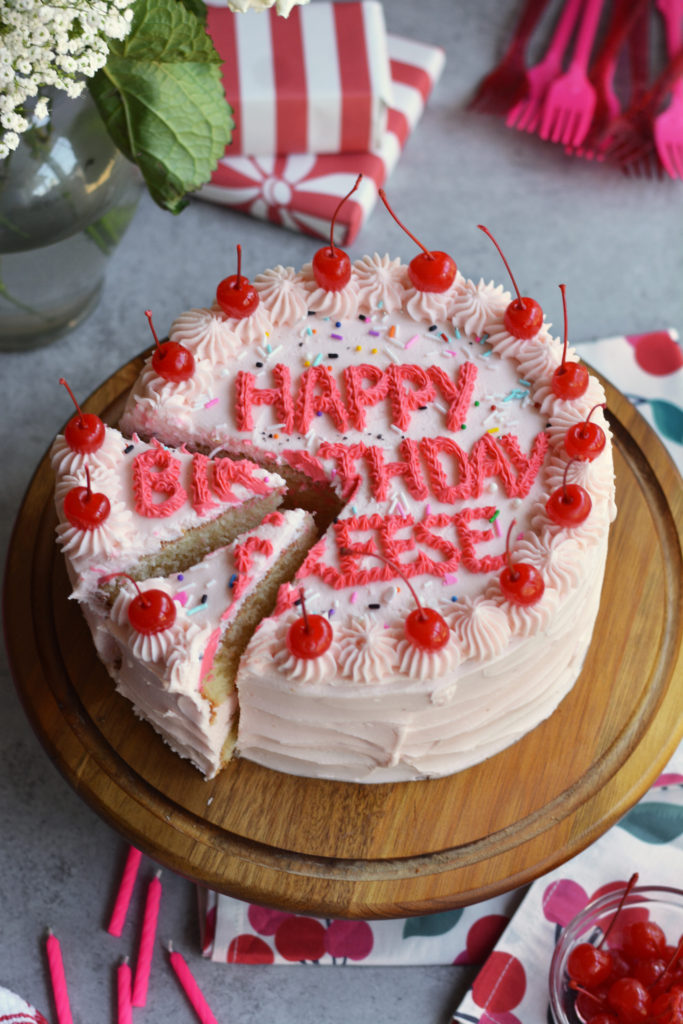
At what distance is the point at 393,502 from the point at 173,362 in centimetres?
80

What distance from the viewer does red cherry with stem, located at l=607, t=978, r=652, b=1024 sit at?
3.25m

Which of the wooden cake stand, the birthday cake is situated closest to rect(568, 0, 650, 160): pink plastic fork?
the birthday cake

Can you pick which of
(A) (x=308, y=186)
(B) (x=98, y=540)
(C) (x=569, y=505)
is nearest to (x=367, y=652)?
(C) (x=569, y=505)

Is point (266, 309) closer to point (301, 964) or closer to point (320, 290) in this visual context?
point (320, 290)

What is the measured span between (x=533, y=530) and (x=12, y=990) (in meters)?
2.12

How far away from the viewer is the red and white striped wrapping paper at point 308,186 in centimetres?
493

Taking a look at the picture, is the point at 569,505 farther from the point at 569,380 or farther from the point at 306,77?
the point at 306,77

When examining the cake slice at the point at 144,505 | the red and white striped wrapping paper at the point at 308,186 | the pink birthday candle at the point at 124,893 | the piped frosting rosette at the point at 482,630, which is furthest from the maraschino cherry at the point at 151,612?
the red and white striped wrapping paper at the point at 308,186

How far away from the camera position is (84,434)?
11.1ft

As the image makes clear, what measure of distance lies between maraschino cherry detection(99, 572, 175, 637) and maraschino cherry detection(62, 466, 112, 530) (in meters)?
0.27

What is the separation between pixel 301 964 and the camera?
11.8ft

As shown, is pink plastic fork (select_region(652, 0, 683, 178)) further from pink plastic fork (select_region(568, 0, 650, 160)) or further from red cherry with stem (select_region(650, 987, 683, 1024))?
red cherry with stem (select_region(650, 987, 683, 1024))

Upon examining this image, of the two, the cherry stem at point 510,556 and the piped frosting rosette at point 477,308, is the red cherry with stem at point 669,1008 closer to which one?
the cherry stem at point 510,556

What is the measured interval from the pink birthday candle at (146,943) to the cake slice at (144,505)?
1023 mm
